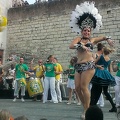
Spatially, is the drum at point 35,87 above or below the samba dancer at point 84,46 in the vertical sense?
below

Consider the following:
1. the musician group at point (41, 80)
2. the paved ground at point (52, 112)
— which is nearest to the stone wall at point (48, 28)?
the musician group at point (41, 80)

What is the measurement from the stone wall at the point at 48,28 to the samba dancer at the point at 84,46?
45.7ft

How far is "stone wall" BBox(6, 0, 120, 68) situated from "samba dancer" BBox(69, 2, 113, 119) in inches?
548

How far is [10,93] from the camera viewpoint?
14.3 meters

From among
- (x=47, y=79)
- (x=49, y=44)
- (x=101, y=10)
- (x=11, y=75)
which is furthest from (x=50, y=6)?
(x=47, y=79)

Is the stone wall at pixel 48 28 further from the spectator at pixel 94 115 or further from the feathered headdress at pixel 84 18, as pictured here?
the spectator at pixel 94 115

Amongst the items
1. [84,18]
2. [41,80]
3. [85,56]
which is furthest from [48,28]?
[85,56]

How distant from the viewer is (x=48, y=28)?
23.8 metres

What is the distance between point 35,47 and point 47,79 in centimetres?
1365

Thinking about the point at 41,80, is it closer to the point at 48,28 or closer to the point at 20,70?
the point at 20,70

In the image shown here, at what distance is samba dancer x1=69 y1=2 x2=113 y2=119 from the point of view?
566 cm

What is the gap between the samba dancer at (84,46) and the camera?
5664 mm

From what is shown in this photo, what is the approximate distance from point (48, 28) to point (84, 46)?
18244mm

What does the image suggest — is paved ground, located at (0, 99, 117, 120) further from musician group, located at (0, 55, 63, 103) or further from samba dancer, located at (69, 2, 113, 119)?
musician group, located at (0, 55, 63, 103)
